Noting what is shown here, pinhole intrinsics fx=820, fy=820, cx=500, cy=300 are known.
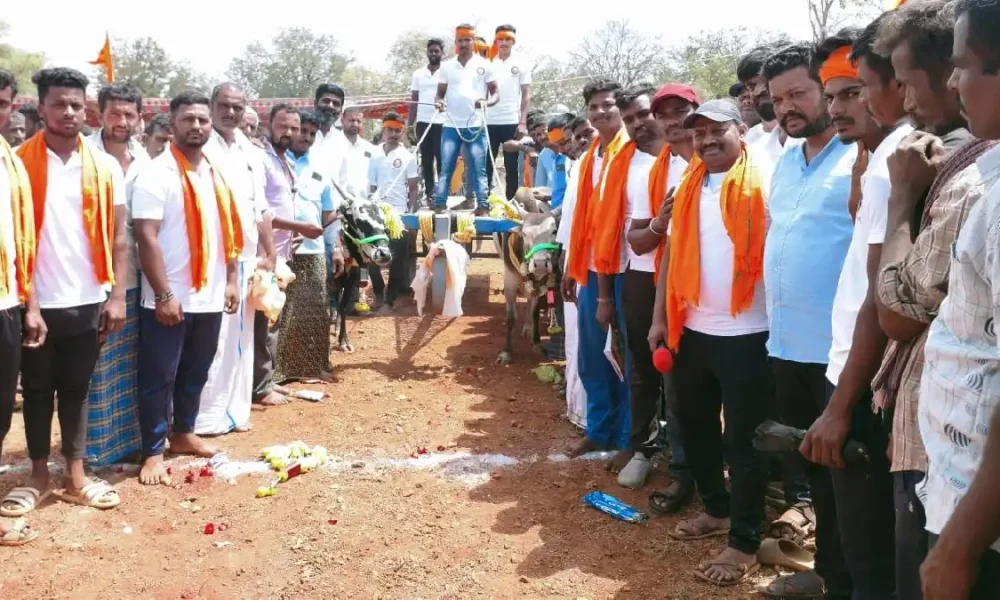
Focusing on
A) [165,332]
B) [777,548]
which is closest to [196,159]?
[165,332]

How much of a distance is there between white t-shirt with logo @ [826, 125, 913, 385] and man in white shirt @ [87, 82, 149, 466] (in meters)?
3.84

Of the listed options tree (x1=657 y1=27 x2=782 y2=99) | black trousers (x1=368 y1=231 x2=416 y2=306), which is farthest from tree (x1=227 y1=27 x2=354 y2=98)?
black trousers (x1=368 y1=231 x2=416 y2=306)

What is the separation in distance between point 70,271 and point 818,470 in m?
3.72

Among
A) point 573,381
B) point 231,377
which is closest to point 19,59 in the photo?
point 231,377

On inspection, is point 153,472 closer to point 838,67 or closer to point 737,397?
point 737,397

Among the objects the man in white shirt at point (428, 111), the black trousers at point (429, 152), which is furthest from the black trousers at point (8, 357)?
the black trousers at point (429, 152)

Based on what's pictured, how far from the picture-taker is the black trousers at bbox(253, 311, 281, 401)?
629 cm

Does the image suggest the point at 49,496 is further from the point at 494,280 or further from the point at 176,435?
the point at 494,280

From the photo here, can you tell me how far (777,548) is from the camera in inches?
145

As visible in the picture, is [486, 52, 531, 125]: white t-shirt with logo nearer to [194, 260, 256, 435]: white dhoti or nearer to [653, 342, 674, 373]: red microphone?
[194, 260, 256, 435]: white dhoti

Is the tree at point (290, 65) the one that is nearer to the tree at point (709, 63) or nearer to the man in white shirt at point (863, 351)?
the tree at point (709, 63)

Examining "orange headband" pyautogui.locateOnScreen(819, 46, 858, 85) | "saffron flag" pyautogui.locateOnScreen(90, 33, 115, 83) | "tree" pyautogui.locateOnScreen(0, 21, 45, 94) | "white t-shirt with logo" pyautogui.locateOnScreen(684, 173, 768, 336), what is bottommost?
"white t-shirt with logo" pyautogui.locateOnScreen(684, 173, 768, 336)

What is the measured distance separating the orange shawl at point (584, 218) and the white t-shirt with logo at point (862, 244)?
8.05 feet

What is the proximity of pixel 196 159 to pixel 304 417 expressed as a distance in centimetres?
215
